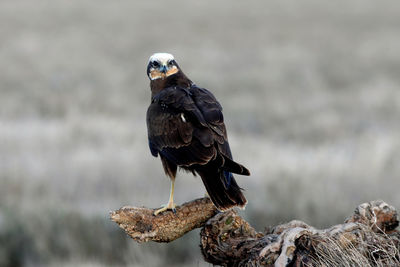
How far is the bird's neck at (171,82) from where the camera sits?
16.1 feet

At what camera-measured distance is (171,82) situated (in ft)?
16.3

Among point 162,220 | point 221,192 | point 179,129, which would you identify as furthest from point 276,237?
point 179,129

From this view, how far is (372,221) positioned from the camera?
4.18m

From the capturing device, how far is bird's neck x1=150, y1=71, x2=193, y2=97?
4921 millimetres

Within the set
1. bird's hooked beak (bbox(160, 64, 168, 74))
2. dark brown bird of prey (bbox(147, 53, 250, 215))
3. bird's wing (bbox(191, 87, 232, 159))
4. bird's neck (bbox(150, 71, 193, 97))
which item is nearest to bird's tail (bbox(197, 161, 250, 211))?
dark brown bird of prey (bbox(147, 53, 250, 215))

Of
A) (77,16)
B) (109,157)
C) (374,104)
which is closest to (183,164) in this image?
(109,157)

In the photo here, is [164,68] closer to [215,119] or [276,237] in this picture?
[215,119]

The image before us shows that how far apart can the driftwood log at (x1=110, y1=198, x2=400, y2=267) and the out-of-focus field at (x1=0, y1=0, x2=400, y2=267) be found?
12.7 feet

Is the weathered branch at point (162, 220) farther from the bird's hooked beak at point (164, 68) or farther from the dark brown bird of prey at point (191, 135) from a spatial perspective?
the bird's hooked beak at point (164, 68)

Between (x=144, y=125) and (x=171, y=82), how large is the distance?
870 cm

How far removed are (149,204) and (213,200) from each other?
15.9ft

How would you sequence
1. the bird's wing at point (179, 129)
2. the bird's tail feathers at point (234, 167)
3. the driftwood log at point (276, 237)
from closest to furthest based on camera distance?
the driftwood log at point (276, 237), the bird's tail feathers at point (234, 167), the bird's wing at point (179, 129)

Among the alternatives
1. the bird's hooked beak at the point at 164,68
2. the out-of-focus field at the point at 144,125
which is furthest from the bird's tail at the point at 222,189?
the out-of-focus field at the point at 144,125

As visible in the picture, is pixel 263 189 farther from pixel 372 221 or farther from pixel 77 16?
pixel 77 16
